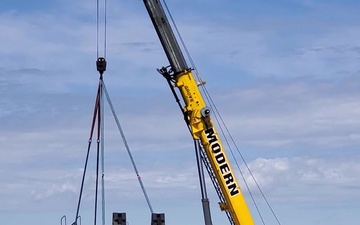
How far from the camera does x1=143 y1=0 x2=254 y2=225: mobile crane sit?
42.8 metres

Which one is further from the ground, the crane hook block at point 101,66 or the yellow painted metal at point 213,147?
the crane hook block at point 101,66

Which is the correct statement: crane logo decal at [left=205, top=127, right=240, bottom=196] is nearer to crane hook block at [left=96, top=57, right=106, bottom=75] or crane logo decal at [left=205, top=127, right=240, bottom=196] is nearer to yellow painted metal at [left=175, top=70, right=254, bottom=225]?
yellow painted metal at [left=175, top=70, right=254, bottom=225]

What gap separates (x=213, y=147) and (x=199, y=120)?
Result: 111 cm

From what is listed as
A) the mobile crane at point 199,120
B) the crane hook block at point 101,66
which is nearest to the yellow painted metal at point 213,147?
the mobile crane at point 199,120

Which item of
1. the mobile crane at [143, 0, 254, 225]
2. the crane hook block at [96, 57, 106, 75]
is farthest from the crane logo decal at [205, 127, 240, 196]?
the crane hook block at [96, 57, 106, 75]

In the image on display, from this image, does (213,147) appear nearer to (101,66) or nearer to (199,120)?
(199,120)

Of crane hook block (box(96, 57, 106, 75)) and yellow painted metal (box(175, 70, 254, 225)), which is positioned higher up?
crane hook block (box(96, 57, 106, 75))

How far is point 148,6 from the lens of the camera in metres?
43.6

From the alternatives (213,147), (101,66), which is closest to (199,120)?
(213,147)

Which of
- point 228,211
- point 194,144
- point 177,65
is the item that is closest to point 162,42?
point 177,65

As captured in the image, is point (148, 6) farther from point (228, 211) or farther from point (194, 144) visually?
point (228, 211)

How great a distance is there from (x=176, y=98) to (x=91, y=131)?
3493mm

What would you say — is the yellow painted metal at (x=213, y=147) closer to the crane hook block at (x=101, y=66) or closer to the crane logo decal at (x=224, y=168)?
the crane logo decal at (x=224, y=168)

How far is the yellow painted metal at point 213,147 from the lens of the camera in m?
42.7
